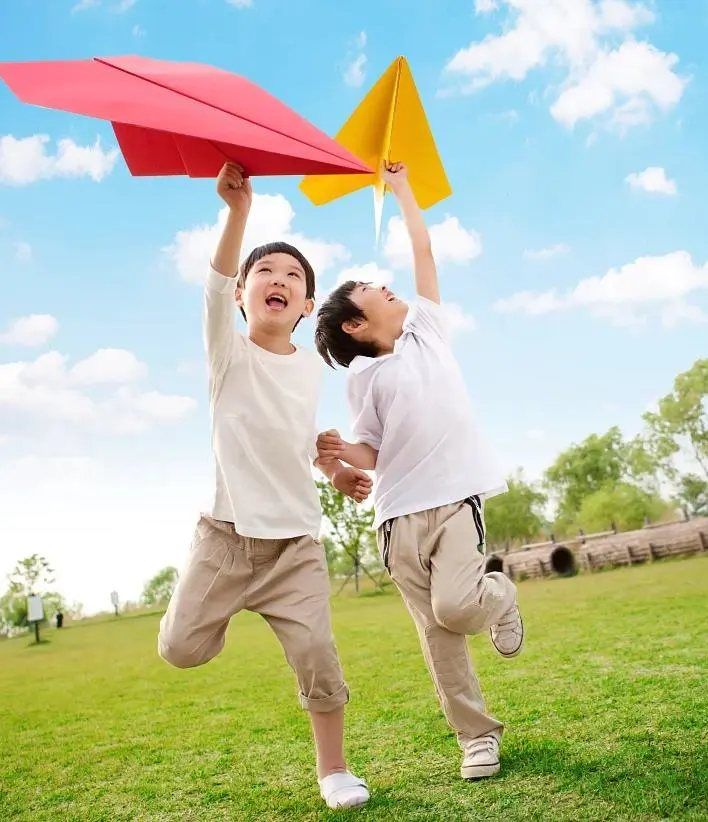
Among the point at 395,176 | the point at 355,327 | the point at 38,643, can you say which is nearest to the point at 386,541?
the point at 355,327

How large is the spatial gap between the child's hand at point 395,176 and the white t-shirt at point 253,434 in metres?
0.96

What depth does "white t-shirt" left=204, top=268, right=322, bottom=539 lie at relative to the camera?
8.81ft

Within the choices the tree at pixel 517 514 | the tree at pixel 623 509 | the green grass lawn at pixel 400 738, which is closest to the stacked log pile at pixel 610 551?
the green grass lawn at pixel 400 738

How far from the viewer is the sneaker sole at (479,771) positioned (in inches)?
100

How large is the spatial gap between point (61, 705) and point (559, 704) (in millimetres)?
4468

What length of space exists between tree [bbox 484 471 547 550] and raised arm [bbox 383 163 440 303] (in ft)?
126

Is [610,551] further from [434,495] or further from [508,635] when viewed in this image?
[434,495]

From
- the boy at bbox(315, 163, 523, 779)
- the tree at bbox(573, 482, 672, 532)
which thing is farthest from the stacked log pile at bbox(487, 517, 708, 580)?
the tree at bbox(573, 482, 672, 532)

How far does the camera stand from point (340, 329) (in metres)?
3.25

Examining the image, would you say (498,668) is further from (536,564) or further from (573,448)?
(573,448)

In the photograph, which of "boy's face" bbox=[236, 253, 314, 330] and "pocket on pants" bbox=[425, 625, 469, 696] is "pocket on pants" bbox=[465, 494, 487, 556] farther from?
"boy's face" bbox=[236, 253, 314, 330]

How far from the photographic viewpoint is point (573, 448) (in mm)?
43281

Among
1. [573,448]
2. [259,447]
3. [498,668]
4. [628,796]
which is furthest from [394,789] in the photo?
[573,448]

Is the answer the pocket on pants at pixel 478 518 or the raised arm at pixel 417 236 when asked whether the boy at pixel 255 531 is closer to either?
the pocket on pants at pixel 478 518
